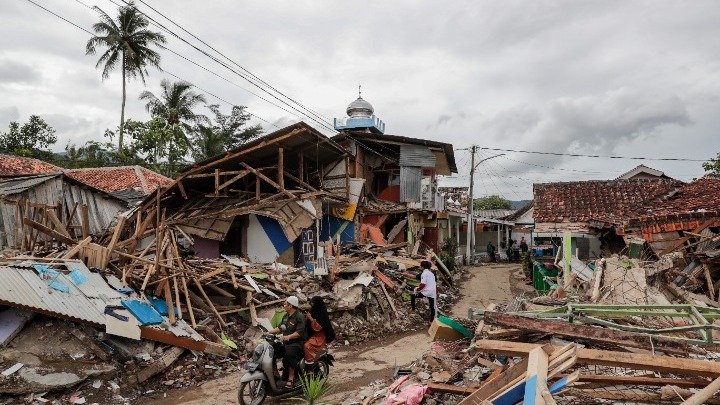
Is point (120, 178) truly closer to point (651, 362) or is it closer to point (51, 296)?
point (51, 296)

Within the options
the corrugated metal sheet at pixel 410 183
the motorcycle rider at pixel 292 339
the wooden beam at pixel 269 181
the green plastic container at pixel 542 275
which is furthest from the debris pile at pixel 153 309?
the corrugated metal sheet at pixel 410 183

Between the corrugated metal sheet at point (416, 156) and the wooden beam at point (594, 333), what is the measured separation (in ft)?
51.7

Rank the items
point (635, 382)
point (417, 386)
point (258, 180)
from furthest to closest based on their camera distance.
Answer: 1. point (258, 180)
2. point (417, 386)
3. point (635, 382)

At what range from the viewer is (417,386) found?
5223 mm

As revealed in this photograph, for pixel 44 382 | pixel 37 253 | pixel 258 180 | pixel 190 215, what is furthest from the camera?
pixel 190 215

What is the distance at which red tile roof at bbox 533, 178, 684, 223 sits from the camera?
60.2 feet

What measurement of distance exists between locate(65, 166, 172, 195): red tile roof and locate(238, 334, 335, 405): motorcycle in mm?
20375

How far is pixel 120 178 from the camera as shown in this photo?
2597 centimetres

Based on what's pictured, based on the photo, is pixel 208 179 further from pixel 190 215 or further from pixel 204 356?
pixel 204 356

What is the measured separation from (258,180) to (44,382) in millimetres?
7949

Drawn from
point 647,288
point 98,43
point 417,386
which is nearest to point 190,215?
point 417,386

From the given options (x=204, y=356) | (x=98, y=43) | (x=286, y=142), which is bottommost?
(x=204, y=356)

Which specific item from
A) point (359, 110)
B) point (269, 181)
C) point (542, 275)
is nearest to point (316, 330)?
point (269, 181)

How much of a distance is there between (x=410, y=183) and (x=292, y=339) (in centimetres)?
1484
